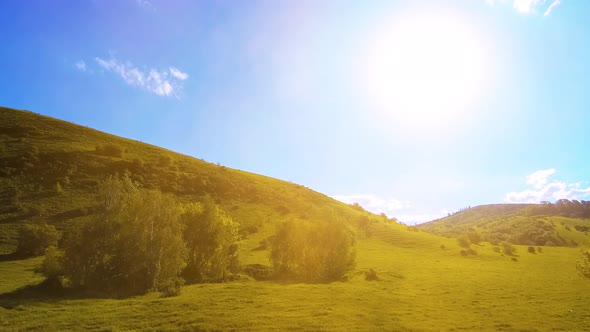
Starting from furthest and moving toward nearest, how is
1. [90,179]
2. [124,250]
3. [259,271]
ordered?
[90,179], [259,271], [124,250]

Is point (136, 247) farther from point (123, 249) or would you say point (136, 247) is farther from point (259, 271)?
point (259, 271)

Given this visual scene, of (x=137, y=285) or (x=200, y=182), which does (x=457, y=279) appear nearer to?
(x=137, y=285)

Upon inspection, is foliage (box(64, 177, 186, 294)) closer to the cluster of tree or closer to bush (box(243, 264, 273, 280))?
the cluster of tree

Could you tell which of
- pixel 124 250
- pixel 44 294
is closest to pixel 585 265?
pixel 124 250

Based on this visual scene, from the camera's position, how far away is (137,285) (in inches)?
1505

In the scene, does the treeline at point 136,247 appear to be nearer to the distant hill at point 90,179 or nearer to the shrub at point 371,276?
the shrub at point 371,276

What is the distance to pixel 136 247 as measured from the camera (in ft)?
126

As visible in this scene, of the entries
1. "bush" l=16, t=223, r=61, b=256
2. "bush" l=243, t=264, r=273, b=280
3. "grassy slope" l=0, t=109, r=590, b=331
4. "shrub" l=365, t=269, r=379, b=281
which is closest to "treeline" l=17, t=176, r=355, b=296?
"bush" l=16, t=223, r=61, b=256

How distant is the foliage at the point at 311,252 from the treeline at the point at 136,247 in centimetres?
432

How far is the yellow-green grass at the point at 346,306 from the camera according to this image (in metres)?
26.7

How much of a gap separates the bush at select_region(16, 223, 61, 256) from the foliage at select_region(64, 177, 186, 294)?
69.3 ft

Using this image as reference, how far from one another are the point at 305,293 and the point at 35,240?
154ft

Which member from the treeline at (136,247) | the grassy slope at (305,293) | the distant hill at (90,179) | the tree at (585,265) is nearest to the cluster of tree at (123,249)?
the treeline at (136,247)

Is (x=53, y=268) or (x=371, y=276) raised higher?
(x=53, y=268)
